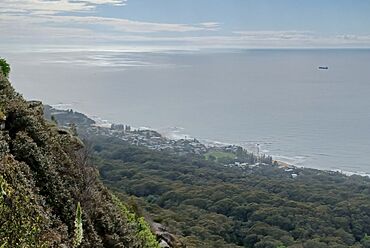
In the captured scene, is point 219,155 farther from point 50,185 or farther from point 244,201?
point 50,185

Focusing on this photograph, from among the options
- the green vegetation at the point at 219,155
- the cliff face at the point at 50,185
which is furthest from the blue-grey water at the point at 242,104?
the cliff face at the point at 50,185

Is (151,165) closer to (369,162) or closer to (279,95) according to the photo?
(369,162)

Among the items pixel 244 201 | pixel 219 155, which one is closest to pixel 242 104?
pixel 219 155

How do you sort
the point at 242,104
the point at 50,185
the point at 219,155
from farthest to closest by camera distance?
the point at 242,104
the point at 219,155
the point at 50,185

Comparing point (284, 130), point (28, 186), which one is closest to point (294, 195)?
point (284, 130)

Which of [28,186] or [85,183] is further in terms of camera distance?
[85,183]
